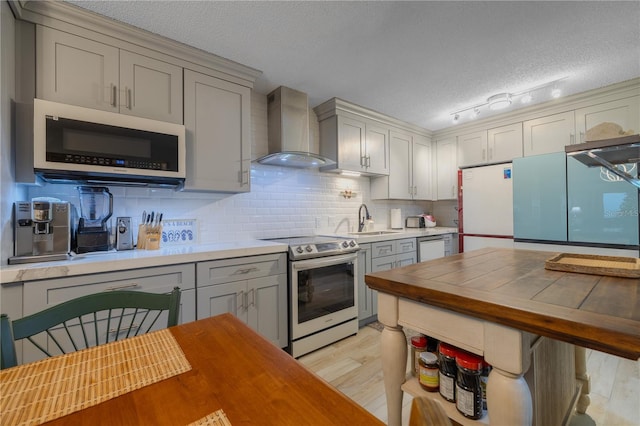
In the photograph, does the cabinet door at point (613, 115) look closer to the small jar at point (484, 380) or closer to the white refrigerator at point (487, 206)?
the white refrigerator at point (487, 206)

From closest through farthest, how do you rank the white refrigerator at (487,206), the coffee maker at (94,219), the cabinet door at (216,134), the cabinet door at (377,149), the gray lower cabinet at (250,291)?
the coffee maker at (94,219), the gray lower cabinet at (250,291), the cabinet door at (216,134), the white refrigerator at (487,206), the cabinet door at (377,149)

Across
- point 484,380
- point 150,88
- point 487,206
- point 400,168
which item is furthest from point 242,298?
point 487,206

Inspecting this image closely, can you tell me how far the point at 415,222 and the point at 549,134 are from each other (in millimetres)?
1913

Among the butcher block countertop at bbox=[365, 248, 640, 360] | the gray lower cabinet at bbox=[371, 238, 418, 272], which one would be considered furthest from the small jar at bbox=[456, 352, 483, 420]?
the gray lower cabinet at bbox=[371, 238, 418, 272]

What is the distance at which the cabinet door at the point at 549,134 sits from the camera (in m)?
3.00

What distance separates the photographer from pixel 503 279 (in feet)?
3.65

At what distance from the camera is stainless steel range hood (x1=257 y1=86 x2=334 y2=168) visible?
8.77 ft

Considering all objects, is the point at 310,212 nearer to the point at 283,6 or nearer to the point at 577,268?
the point at 283,6

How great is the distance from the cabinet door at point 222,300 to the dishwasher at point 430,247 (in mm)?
2334

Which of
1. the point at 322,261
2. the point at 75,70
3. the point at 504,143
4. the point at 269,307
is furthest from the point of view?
the point at 504,143

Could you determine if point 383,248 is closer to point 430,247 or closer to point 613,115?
point 430,247

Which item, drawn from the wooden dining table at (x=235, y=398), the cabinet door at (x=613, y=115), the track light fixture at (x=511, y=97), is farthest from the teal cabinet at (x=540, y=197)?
the wooden dining table at (x=235, y=398)

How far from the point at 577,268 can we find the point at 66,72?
9.62 ft

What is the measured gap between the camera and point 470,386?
1018 millimetres
